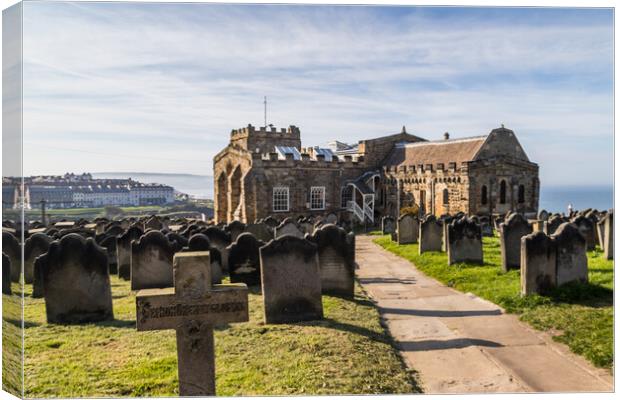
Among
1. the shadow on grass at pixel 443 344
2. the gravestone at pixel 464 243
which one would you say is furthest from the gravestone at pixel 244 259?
the gravestone at pixel 464 243

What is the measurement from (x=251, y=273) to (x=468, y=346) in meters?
5.10

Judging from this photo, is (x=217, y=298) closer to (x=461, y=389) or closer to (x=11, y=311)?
(x=11, y=311)

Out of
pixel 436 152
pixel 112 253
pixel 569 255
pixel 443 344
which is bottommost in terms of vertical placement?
pixel 443 344

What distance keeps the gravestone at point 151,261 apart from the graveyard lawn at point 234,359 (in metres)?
2.20

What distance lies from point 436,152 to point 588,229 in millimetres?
19215

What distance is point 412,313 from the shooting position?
27.9 ft

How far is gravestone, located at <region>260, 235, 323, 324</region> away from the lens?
7.39 metres

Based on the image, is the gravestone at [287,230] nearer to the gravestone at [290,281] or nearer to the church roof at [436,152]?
the gravestone at [290,281]

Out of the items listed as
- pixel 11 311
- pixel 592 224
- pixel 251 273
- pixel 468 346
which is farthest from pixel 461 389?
pixel 592 224

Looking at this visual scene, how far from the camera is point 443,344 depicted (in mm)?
6609

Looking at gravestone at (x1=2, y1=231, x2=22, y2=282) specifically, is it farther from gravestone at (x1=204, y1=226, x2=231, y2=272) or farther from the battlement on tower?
the battlement on tower

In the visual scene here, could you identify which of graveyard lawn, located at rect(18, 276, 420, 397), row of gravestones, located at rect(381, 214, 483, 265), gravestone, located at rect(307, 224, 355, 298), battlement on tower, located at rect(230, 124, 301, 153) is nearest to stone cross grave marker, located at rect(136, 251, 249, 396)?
graveyard lawn, located at rect(18, 276, 420, 397)

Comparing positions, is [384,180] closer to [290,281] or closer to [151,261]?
[151,261]

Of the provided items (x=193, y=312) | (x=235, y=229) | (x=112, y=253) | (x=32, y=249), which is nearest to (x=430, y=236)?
(x=235, y=229)
